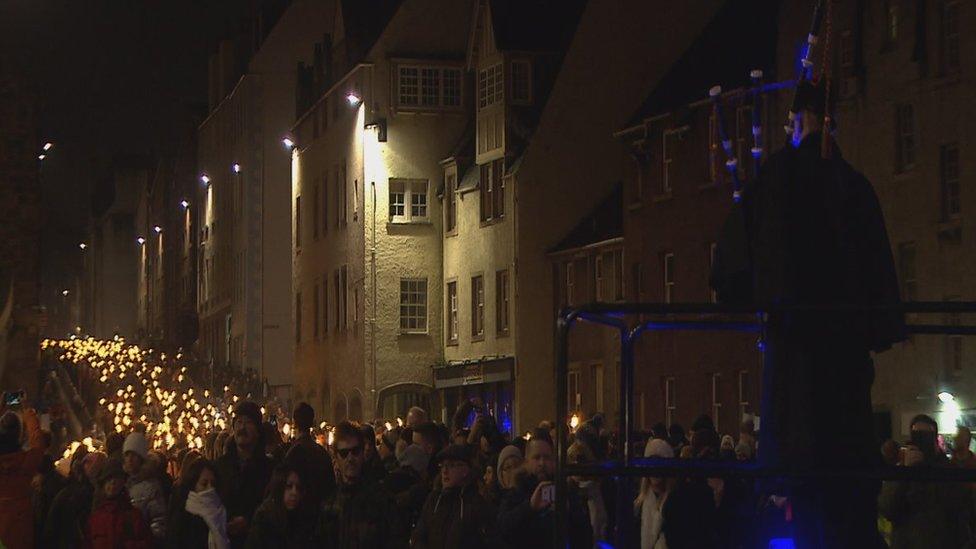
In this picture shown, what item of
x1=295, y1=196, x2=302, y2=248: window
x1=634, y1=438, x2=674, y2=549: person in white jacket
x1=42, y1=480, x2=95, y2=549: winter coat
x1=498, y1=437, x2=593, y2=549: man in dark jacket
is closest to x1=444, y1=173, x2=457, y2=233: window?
x1=295, y1=196, x2=302, y2=248: window

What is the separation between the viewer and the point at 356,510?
12.0 m

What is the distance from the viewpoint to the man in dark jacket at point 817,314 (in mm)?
7066

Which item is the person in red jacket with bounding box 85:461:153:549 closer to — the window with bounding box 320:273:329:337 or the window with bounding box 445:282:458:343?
the window with bounding box 445:282:458:343

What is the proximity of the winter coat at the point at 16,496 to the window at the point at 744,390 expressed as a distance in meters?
30.1

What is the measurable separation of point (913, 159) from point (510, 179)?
17.5 metres

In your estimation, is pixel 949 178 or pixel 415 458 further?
pixel 949 178

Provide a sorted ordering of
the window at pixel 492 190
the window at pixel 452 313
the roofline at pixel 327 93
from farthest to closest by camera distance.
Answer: the roofline at pixel 327 93 < the window at pixel 452 313 < the window at pixel 492 190

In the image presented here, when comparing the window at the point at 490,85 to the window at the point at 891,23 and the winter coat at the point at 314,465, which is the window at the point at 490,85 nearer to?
the window at the point at 891,23

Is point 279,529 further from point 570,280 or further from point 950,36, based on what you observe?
point 570,280

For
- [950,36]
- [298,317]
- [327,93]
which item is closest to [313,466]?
[950,36]

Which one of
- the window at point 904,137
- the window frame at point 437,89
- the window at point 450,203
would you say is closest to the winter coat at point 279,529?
the window at point 904,137

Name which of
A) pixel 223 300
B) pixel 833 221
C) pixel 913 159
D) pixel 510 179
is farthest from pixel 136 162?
pixel 833 221

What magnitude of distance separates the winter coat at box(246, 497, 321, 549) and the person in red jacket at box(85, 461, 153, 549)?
2796 millimetres

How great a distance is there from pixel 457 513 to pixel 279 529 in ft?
3.41
